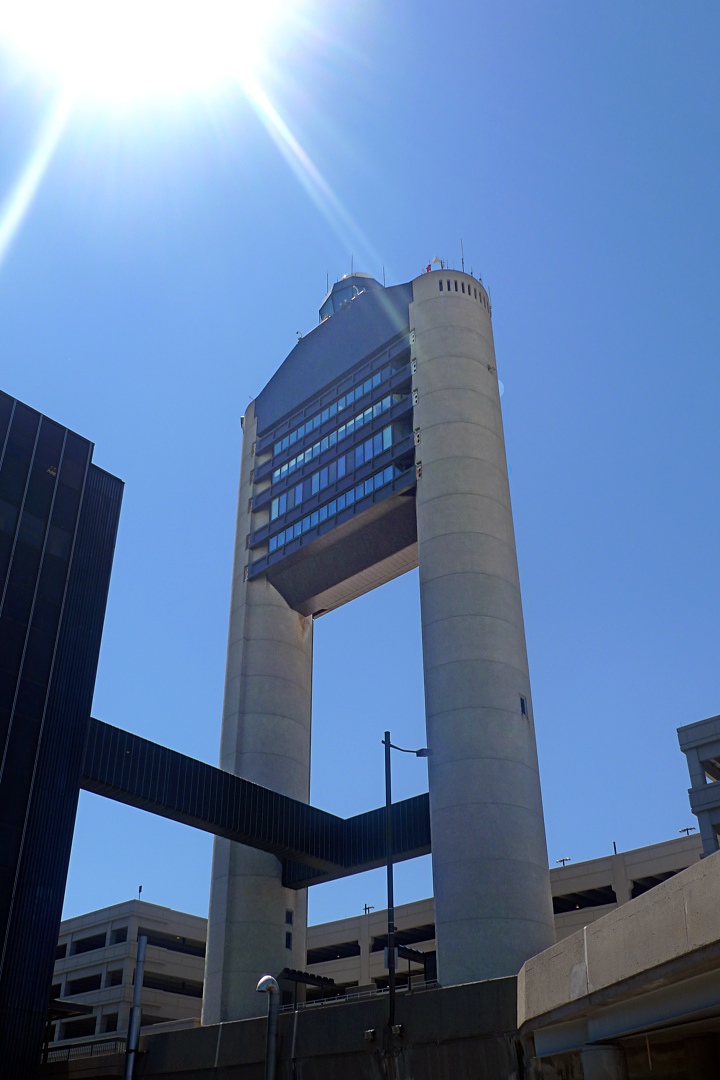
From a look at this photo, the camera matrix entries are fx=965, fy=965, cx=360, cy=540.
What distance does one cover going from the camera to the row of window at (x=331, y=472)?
62.7 metres

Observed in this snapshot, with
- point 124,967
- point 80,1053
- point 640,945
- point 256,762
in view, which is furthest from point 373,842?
point 124,967

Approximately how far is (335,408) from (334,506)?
28.1 feet

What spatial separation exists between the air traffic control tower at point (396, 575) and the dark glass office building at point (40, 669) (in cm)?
1758

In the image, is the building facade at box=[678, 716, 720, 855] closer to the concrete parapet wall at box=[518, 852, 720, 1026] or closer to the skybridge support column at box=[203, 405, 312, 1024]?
the skybridge support column at box=[203, 405, 312, 1024]

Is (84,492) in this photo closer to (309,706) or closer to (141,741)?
(141,741)

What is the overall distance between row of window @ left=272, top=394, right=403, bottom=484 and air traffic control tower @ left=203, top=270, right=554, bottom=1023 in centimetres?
12

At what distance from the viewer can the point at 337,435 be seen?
67000 millimetres

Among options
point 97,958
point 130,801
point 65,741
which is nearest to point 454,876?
point 130,801

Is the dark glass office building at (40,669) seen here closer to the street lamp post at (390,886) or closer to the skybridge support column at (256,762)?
the street lamp post at (390,886)

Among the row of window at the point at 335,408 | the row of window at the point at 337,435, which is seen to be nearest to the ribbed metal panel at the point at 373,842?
the row of window at the point at 337,435

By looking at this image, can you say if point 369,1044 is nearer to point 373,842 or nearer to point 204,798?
point 204,798

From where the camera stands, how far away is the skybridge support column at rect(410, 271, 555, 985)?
4566cm

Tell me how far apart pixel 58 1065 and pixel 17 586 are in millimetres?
20205

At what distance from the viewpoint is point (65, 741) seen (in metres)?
43.5
